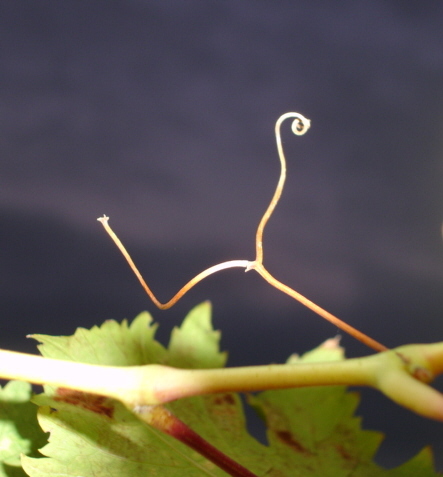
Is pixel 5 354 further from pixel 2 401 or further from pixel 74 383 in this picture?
pixel 2 401

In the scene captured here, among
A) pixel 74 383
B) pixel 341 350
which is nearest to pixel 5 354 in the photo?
pixel 74 383

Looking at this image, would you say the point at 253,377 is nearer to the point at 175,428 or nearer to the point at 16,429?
the point at 175,428

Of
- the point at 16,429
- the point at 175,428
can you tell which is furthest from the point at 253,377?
the point at 16,429

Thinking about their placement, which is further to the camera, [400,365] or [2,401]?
[2,401]

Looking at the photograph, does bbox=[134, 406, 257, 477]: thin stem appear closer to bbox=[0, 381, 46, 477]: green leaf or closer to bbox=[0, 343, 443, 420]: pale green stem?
bbox=[0, 343, 443, 420]: pale green stem

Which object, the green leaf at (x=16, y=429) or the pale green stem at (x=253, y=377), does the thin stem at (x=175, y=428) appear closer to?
the pale green stem at (x=253, y=377)

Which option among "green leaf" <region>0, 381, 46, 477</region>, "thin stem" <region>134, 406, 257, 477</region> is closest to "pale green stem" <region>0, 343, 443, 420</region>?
"thin stem" <region>134, 406, 257, 477</region>
